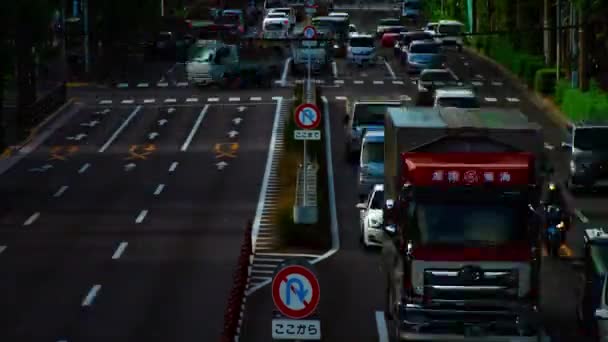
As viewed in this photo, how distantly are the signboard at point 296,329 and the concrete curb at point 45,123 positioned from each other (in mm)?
41126

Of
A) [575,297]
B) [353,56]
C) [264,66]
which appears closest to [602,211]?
[575,297]

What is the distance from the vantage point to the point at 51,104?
6900 cm

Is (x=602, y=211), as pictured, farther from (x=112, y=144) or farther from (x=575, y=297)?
(x=112, y=144)

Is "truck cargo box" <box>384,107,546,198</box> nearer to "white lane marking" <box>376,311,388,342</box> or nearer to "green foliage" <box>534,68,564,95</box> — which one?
"white lane marking" <box>376,311,388,342</box>

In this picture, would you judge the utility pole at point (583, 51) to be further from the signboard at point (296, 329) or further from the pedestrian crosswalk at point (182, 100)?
the signboard at point (296, 329)

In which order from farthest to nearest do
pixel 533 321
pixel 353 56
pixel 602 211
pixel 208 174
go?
pixel 353 56, pixel 208 174, pixel 602 211, pixel 533 321

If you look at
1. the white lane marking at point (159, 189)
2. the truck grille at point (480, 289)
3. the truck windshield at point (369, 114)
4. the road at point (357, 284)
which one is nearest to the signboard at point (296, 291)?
the truck grille at point (480, 289)

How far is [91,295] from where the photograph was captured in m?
32.1

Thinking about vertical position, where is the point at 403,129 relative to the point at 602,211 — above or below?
above

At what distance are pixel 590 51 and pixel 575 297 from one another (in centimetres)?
4593

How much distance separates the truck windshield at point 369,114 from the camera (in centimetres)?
5462

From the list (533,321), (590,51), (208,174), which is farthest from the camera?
(590,51)

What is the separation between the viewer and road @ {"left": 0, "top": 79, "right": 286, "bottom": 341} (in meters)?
30.2

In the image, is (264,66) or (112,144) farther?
(264,66)
